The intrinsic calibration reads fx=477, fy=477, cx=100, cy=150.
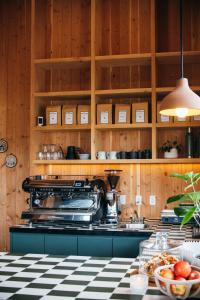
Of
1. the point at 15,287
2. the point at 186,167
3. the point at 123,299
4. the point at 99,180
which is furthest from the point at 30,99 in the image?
the point at 123,299

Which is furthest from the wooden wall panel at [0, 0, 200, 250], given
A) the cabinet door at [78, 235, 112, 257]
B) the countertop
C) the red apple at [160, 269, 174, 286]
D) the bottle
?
the red apple at [160, 269, 174, 286]

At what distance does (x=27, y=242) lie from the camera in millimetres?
4473

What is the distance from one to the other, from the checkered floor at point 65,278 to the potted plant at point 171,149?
6.70ft

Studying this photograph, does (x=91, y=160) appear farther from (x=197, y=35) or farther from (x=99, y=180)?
(x=197, y=35)

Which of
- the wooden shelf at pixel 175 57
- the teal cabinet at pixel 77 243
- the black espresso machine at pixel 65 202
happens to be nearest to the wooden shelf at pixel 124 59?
the wooden shelf at pixel 175 57

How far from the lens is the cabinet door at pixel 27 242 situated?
4449 millimetres

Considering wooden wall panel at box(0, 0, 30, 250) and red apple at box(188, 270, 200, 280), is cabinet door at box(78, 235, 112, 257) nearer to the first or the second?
wooden wall panel at box(0, 0, 30, 250)

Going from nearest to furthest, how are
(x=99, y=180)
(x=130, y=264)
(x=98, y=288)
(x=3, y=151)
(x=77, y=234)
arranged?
(x=98, y=288), (x=130, y=264), (x=77, y=234), (x=99, y=180), (x=3, y=151)

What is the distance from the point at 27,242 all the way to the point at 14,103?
5.95 feet

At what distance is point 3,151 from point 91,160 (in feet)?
4.06

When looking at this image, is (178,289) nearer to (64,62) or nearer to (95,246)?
(95,246)

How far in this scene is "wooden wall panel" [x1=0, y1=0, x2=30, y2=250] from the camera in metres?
5.52

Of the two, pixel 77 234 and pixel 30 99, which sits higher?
pixel 30 99

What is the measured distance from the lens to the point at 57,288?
2.34 metres
